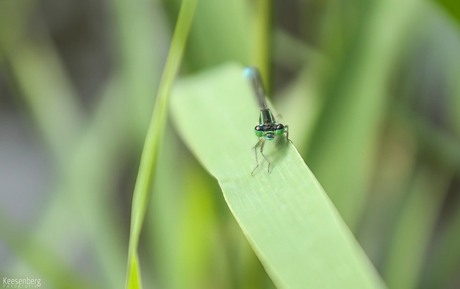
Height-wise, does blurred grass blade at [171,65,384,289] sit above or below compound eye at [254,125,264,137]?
below

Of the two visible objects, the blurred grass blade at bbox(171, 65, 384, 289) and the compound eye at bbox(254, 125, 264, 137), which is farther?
the compound eye at bbox(254, 125, 264, 137)

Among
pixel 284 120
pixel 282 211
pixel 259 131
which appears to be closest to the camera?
pixel 282 211

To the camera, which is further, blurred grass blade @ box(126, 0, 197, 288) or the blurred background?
the blurred background

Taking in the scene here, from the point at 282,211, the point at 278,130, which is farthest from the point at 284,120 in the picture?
the point at 282,211

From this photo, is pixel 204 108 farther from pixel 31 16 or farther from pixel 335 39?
pixel 31 16

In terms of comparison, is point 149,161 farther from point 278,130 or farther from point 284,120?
point 284,120

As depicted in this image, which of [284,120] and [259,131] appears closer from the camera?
Result: [259,131]
